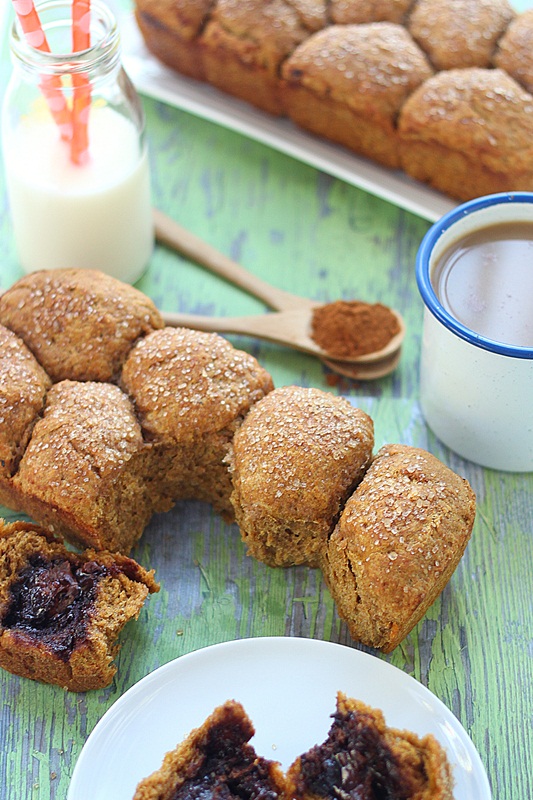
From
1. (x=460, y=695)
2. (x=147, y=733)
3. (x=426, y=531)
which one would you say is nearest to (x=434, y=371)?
(x=426, y=531)

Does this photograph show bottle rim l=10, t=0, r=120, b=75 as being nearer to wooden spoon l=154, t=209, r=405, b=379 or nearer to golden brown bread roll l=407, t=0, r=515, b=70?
wooden spoon l=154, t=209, r=405, b=379

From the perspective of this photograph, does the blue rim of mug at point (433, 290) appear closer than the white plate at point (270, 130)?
Yes

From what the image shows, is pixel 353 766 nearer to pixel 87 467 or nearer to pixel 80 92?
pixel 87 467

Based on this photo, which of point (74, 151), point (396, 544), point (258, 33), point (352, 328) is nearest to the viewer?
point (396, 544)

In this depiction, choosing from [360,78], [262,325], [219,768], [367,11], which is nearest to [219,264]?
[262,325]

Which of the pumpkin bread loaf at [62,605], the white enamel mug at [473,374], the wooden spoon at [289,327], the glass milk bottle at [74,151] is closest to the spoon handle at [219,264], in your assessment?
the wooden spoon at [289,327]

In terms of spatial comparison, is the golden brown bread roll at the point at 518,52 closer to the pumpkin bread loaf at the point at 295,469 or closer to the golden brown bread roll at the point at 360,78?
the golden brown bread roll at the point at 360,78

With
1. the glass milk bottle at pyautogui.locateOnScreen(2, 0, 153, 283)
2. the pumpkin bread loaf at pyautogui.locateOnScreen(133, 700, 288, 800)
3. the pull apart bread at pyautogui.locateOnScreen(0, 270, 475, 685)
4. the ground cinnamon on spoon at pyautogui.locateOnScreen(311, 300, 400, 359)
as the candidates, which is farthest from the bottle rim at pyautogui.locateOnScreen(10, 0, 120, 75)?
the pumpkin bread loaf at pyautogui.locateOnScreen(133, 700, 288, 800)
